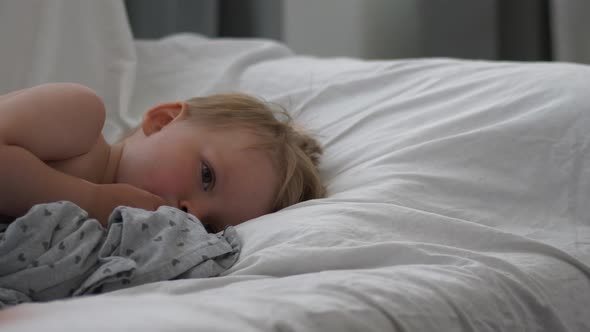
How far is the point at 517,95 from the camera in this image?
129cm

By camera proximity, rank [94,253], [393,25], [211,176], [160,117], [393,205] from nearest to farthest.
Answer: [94,253] → [393,205] → [211,176] → [160,117] → [393,25]

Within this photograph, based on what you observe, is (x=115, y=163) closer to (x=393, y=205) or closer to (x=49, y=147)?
(x=49, y=147)

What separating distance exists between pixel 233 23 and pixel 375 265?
5.99 feet

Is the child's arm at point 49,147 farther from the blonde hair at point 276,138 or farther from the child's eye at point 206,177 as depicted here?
the blonde hair at point 276,138

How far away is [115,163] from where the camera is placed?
1221 mm

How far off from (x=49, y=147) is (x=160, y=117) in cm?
25

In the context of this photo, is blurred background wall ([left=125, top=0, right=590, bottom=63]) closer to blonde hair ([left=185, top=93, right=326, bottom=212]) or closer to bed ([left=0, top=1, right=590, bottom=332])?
bed ([left=0, top=1, right=590, bottom=332])

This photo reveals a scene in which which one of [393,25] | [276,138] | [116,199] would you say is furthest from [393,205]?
[393,25]

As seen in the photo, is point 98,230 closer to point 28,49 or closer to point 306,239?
point 306,239

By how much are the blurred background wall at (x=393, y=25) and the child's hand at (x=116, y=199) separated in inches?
54.8

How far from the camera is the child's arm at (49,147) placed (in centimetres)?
101

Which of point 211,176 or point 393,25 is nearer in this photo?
point 211,176

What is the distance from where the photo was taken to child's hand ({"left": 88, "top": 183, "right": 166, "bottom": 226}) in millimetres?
1076

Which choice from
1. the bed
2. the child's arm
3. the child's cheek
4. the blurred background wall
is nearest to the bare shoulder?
the child's arm
